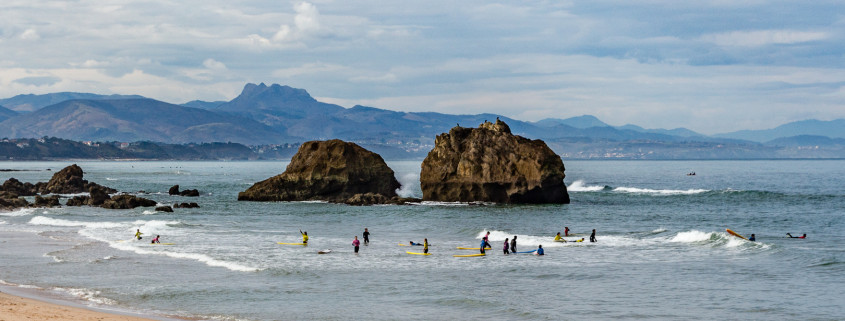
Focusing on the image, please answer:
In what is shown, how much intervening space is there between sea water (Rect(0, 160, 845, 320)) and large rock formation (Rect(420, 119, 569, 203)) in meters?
6.37

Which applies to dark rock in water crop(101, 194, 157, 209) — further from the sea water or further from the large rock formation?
the large rock formation

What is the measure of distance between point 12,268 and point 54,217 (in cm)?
3071

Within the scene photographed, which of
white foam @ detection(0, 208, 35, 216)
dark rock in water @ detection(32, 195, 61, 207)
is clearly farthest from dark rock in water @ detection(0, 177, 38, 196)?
white foam @ detection(0, 208, 35, 216)

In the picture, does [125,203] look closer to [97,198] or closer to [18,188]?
[97,198]

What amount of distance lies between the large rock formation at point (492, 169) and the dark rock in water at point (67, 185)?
46083 millimetres

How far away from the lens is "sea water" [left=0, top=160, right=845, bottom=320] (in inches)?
1132

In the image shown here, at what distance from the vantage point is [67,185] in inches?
3967

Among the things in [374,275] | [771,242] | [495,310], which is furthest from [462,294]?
[771,242]

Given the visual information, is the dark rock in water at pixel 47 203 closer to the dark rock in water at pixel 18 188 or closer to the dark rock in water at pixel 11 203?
the dark rock in water at pixel 11 203

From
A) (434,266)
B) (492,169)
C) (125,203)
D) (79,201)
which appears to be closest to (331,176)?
(492,169)

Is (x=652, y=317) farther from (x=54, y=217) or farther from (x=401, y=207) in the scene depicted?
(x=54, y=217)

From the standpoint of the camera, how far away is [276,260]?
1601 inches

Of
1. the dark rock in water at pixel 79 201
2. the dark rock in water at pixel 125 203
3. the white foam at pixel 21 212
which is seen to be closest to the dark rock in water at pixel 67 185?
the dark rock in water at pixel 79 201

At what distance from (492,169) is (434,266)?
36.6 meters
